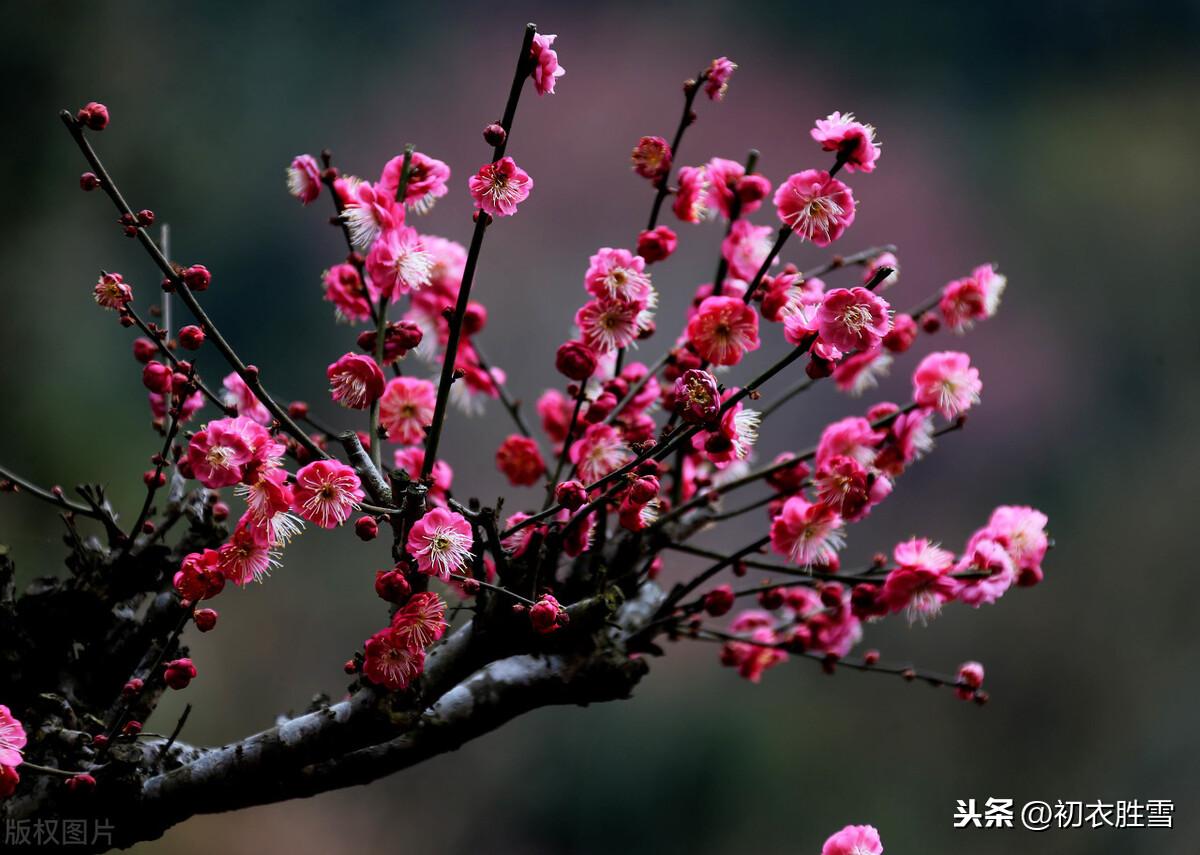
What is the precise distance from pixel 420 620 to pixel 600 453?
0.19 m

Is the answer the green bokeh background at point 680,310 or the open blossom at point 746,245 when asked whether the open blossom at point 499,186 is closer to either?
the open blossom at point 746,245

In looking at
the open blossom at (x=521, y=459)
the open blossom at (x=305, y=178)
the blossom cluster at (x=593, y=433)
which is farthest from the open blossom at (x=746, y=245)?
the open blossom at (x=305, y=178)

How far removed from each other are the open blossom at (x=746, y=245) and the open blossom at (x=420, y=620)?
41cm

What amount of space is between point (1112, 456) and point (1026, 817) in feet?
1.88

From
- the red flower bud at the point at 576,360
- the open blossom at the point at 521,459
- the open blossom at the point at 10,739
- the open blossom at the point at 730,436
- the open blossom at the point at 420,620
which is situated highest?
the open blossom at the point at 521,459

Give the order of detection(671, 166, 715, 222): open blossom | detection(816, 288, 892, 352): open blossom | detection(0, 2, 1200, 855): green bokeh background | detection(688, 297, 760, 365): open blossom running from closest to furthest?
detection(816, 288, 892, 352): open blossom → detection(688, 297, 760, 365): open blossom → detection(671, 166, 715, 222): open blossom → detection(0, 2, 1200, 855): green bokeh background

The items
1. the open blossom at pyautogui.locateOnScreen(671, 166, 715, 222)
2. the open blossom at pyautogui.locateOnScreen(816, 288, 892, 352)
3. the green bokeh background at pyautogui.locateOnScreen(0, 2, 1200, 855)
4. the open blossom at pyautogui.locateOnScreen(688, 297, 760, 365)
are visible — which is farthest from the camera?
the green bokeh background at pyautogui.locateOnScreen(0, 2, 1200, 855)

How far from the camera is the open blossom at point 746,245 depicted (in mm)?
939

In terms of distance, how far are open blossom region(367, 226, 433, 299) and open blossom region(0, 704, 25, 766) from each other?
0.38 metres

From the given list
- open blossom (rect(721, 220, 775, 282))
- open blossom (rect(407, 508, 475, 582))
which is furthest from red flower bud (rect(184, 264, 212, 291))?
open blossom (rect(721, 220, 775, 282))

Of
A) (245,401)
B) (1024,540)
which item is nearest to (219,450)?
(245,401)

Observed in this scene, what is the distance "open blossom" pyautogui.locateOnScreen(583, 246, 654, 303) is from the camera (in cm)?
80

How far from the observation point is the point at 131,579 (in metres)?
0.88

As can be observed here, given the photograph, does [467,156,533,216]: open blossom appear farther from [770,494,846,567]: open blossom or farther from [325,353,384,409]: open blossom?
[770,494,846,567]: open blossom
